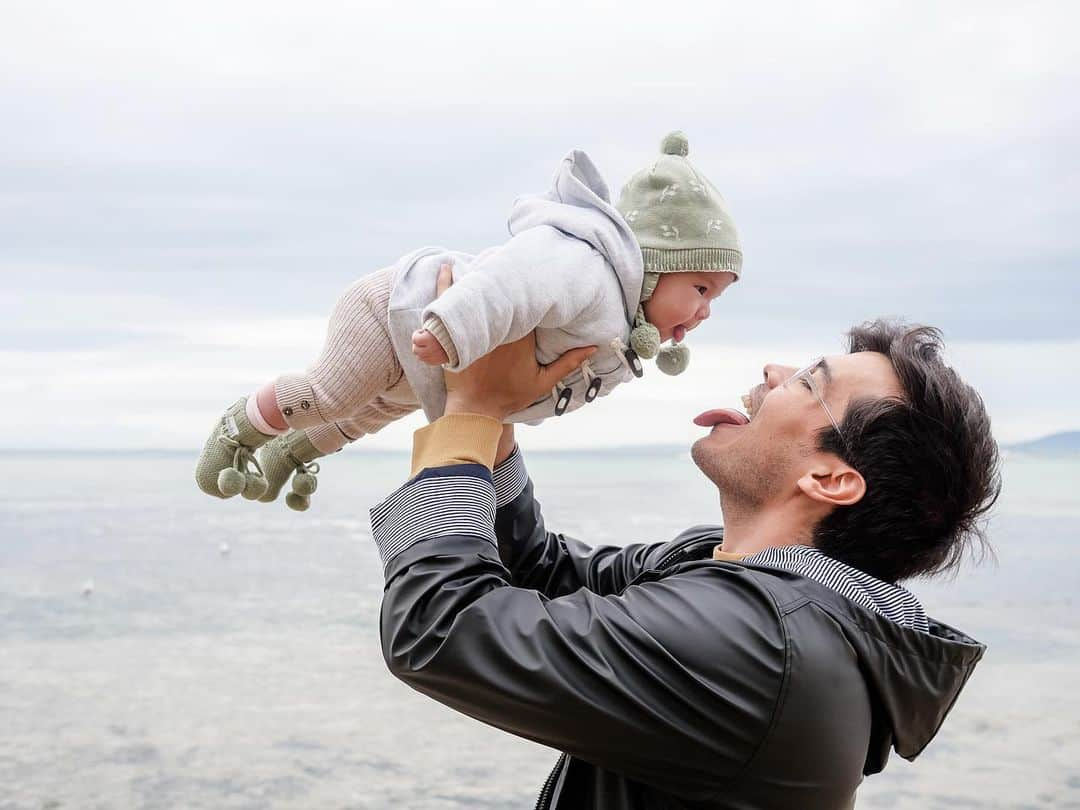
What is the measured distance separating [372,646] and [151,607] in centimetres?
341

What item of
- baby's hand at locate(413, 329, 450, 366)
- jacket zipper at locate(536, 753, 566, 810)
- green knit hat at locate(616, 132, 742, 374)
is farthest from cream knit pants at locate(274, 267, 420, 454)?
jacket zipper at locate(536, 753, 566, 810)

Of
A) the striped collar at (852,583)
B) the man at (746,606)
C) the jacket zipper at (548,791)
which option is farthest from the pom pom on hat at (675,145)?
the jacket zipper at (548,791)

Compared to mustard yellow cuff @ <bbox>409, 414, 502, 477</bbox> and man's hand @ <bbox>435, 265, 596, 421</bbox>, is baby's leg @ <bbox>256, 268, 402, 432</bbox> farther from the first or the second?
mustard yellow cuff @ <bbox>409, 414, 502, 477</bbox>

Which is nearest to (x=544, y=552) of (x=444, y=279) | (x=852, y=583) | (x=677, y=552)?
(x=677, y=552)

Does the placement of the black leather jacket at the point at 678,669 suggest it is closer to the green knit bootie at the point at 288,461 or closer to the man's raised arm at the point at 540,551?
the man's raised arm at the point at 540,551

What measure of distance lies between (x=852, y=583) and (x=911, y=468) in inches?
9.6

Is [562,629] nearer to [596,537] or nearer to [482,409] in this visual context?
[482,409]

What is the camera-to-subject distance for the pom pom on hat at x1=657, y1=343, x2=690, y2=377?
2.42 metres

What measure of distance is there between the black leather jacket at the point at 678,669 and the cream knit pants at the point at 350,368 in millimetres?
505

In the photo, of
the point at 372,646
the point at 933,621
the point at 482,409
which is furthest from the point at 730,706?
the point at 372,646

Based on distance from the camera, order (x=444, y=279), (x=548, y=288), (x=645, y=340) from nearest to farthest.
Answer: (x=548, y=288)
(x=444, y=279)
(x=645, y=340)

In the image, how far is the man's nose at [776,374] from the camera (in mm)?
2219

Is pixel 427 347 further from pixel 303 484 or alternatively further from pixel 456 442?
pixel 303 484

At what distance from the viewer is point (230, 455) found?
7.97 feet
